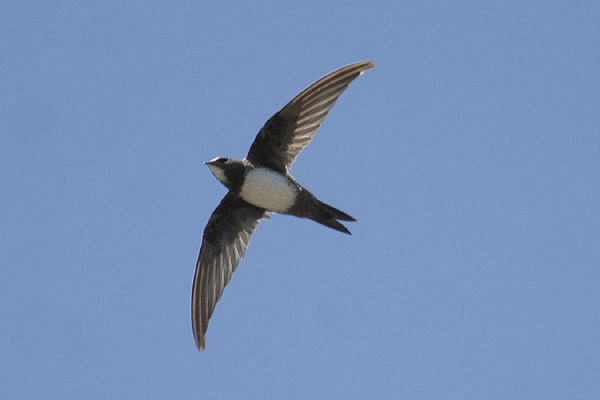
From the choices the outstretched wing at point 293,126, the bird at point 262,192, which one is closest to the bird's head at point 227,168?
the bird at point 262,192

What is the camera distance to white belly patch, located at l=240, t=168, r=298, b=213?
9375 millimetres

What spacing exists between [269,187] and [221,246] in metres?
0.95

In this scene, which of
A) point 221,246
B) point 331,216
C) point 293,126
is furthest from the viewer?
point 221,246

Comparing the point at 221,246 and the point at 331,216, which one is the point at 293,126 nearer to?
the point at 331,216

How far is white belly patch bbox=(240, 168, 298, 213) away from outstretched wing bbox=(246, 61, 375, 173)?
0.15m

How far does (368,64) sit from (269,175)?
50.8 inches

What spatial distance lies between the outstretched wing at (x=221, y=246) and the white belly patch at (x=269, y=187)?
461mm

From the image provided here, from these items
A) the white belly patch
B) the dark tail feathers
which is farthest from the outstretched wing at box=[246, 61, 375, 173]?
the dark tail feathers

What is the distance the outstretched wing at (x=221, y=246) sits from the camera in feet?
32.4

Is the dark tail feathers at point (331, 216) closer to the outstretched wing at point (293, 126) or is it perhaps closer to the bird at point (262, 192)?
the bird at point (262, 192)

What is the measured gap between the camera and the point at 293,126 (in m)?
9.55

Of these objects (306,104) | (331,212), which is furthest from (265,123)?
(331,212)

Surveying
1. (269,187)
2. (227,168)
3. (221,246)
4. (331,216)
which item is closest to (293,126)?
(269,187)

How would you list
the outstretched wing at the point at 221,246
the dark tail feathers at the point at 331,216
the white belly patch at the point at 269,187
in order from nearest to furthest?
the dark tail feathers at the point at 331,216 → the white belly patch at the point at 269,187 → the outstretched wing at the point at 221,246
